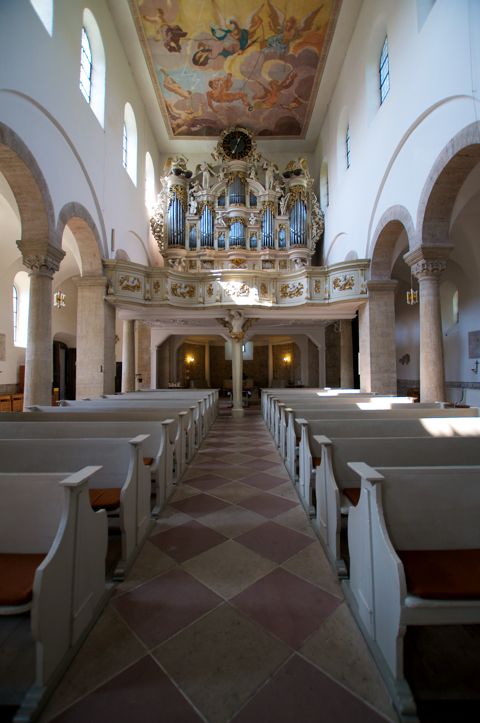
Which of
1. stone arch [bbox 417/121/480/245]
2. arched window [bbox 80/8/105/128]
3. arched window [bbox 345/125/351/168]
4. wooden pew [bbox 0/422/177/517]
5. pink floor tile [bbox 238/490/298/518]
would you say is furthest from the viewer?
arched window [bbox 345/125/351/168]

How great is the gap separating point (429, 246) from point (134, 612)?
21.7 ft

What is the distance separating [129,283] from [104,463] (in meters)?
6.85

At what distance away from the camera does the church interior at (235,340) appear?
164 cm

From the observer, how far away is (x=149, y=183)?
13336 millimetres

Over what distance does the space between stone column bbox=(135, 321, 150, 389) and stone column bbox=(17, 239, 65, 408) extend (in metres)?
7.14

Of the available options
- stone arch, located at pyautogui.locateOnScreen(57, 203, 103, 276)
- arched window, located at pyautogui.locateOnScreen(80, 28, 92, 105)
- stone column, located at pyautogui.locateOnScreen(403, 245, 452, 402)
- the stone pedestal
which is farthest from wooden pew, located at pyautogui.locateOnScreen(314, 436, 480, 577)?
the stone pedestal

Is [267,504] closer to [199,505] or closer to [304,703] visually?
[199,505]

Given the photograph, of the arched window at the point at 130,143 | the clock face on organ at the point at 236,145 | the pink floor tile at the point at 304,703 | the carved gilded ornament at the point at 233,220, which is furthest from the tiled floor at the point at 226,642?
the clock face on organ at the point at 236,145

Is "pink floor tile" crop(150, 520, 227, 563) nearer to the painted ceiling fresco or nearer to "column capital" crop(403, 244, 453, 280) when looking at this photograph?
"column capital" crop(403, 244, 453, 280)

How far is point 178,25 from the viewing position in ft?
32.3

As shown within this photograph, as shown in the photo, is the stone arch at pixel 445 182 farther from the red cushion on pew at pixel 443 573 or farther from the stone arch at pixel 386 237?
the red cushion on pew at pixel 443 573

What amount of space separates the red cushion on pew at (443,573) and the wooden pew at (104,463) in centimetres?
177

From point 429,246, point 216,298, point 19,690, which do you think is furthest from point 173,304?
point 19,690

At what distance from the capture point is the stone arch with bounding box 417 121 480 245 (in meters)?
4.88
